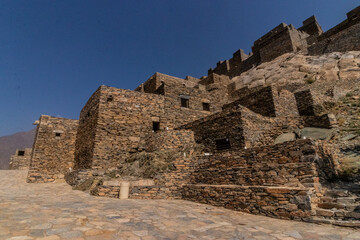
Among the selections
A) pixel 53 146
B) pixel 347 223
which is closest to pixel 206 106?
pixel 53 146

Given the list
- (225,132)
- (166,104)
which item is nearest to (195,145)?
(225,132)

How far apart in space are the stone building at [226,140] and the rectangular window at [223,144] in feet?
0.45

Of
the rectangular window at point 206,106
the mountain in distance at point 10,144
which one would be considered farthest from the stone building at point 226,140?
the mountain in distance at point 10,144

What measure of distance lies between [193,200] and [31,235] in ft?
22.2

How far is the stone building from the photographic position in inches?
265

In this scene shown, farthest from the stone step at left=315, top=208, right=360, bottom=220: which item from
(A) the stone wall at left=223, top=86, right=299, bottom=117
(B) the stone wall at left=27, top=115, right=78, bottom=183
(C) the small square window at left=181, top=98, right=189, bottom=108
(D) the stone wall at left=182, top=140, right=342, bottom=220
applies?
(B) the stone wall at left=27, top=115, right=78, bottom=183

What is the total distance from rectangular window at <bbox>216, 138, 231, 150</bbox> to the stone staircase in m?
6.54

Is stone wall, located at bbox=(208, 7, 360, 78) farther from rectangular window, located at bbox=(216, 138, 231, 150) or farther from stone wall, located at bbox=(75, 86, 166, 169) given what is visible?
stone wall, located at bbox=(75, 86, 166, 169)

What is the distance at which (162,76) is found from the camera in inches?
867

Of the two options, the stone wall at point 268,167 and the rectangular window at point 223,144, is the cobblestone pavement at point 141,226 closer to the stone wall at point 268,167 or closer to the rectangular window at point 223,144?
the stone wall at point 268,167

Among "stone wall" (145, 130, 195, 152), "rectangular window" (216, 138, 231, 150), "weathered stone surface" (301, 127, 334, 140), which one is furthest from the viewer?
"stone wall" (145, 130, 195, 152)

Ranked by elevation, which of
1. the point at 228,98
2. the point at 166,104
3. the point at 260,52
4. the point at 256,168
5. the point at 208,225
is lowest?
the point at 208,225

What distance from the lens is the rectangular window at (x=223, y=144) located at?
1263 centimetres

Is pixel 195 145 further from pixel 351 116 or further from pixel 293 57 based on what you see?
pixel 293 57
